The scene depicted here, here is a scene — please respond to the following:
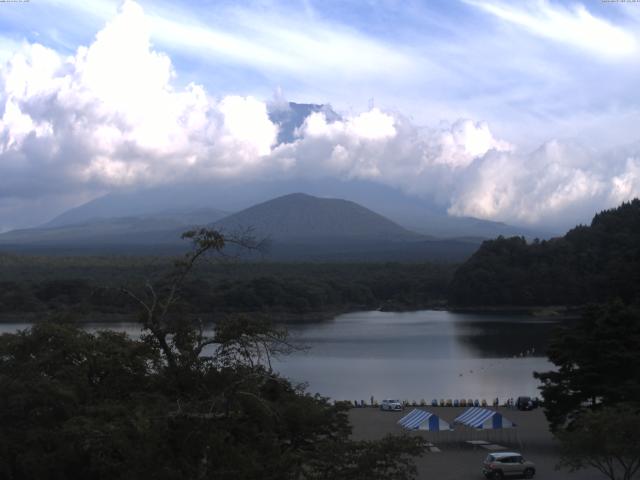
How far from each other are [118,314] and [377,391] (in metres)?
19.1

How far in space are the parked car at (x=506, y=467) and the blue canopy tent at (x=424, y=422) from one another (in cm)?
214

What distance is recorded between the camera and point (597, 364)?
1089 cm

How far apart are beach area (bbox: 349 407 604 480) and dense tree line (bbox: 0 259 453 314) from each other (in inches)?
598

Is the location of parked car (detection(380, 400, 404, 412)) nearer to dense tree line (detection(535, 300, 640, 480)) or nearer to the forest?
dense tree line (detection(535, 300, 640, 480))

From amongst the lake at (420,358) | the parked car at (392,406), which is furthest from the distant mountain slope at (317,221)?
the parked car at (392,406)

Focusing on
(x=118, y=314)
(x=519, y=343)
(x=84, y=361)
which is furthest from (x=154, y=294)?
(x=118, y=314)

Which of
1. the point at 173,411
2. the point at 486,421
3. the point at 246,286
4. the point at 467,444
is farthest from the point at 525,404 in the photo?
the point at 246,286

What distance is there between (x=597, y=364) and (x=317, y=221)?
105 metres

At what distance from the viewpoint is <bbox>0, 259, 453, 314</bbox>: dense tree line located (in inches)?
1414

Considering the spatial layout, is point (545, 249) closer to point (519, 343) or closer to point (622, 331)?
point (519, 343)

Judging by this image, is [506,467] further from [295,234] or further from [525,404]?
[295,234]

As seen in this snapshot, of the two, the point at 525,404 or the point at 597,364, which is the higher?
the point at 597,364

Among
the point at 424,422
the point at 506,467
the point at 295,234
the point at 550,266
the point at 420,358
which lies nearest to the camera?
the point at 506,467

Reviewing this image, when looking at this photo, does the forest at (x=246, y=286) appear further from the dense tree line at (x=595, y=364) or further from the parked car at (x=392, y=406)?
the dense tree line at (x=595, y=364)
